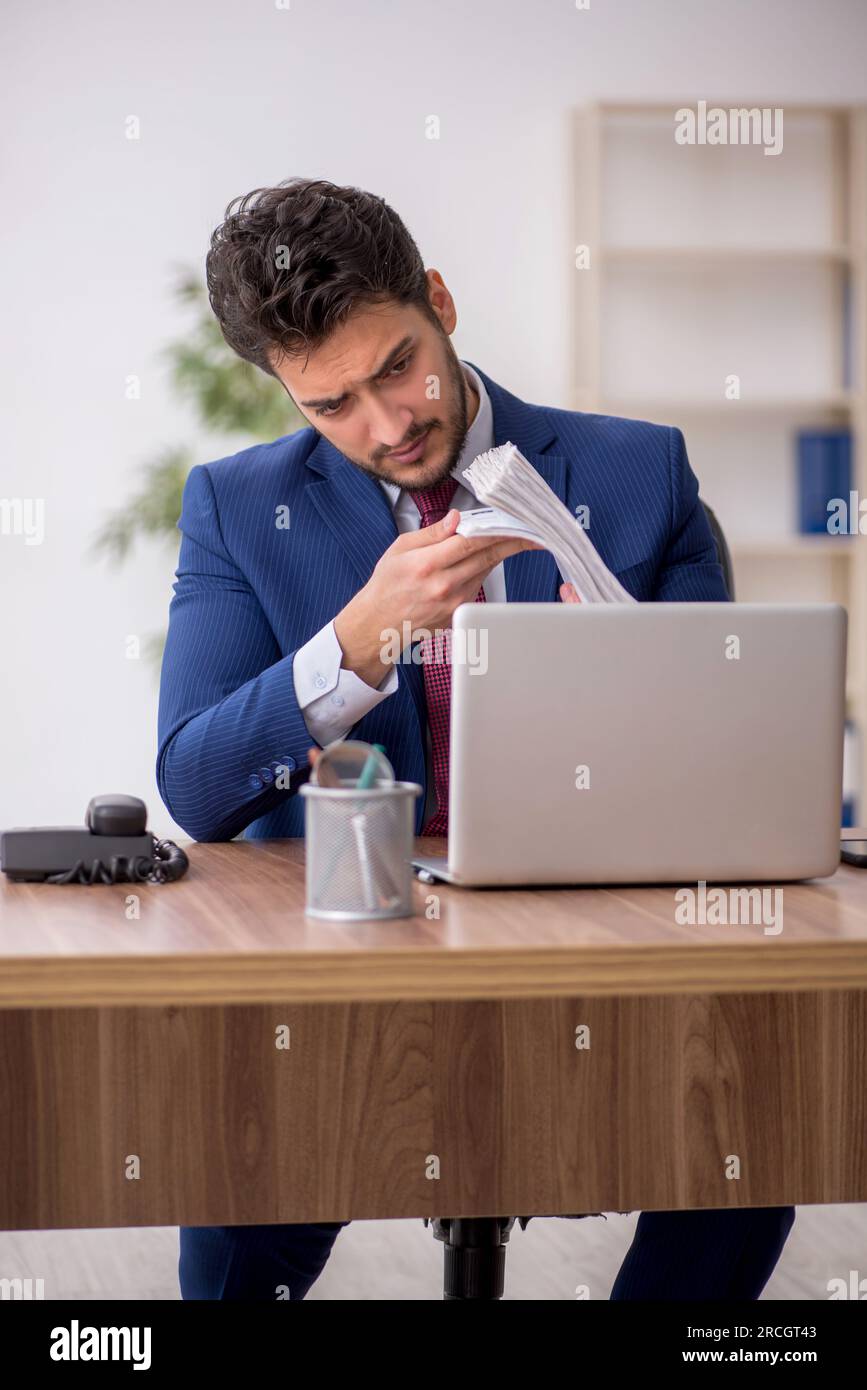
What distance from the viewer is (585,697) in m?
0.95

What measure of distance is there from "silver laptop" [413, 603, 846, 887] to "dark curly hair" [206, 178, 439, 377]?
0.69 m

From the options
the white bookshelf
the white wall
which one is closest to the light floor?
the white wall

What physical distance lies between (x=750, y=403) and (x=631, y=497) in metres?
2.14

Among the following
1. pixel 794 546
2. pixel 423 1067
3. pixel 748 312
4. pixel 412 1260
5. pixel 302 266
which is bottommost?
pixel 412 1260

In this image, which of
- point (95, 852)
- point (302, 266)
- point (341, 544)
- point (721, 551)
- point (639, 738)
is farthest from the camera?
point (721, 551)

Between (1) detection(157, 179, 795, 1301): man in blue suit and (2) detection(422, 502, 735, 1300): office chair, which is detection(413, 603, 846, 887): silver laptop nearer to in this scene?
(1) detection(157, 179, 795, 1301): man in blue suit

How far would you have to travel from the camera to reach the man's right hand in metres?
1.17

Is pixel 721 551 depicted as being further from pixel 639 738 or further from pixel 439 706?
pixel 639 738

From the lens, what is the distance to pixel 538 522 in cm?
107

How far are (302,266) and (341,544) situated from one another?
30 cm

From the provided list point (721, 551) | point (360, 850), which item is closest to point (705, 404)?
point (721, 551)

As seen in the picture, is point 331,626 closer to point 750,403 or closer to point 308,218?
point 308,218

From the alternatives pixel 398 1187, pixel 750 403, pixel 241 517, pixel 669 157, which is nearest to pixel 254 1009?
pixel 398 1187

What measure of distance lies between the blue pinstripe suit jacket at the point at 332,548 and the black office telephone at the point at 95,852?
35 centimetres
